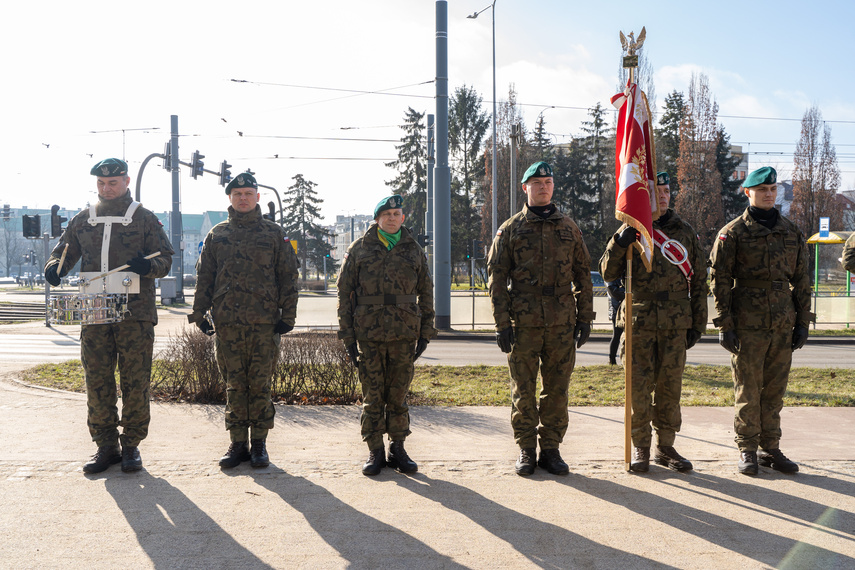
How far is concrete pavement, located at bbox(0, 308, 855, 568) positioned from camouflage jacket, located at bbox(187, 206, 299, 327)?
1.19 metres

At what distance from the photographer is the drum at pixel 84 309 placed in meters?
4.83

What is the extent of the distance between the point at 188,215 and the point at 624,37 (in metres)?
183

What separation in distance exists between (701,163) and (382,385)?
169 ft

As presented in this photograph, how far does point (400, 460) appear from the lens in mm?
5191

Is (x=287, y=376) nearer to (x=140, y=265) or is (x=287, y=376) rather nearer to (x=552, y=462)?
(x=140, y=265)

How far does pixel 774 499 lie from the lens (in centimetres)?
451

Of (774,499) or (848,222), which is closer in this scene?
(774,499)

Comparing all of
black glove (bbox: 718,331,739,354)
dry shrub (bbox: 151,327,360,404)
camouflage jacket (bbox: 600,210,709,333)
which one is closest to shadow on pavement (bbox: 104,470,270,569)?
dry shrub (bbox: 151,327,360,404)

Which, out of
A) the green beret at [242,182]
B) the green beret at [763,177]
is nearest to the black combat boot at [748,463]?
the green beret at [763,177]

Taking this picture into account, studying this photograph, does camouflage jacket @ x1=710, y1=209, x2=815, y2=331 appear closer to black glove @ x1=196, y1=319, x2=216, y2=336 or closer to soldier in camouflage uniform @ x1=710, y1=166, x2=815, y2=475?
soldier in camouflage uniform @ x1=710, y1=166, x2=815, y2=475

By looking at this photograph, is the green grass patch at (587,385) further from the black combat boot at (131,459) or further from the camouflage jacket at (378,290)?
the black combat boot at (131,459)

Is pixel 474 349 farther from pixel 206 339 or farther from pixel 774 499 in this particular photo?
pixel 774 499

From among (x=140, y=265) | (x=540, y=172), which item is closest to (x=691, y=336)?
(x=540, y=172)

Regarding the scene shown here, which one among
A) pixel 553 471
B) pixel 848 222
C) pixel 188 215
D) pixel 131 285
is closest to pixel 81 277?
pixel 131 285
